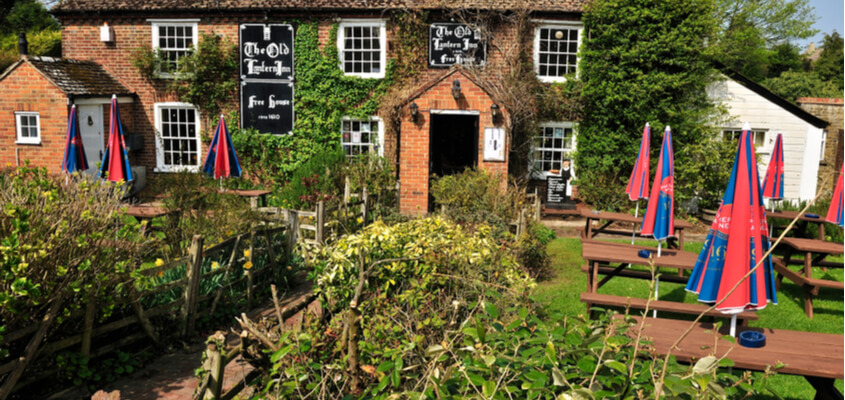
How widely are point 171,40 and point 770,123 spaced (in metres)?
16.6

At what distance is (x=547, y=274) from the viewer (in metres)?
10.5

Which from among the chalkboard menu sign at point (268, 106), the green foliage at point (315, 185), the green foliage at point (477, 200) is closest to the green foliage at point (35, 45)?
the chalkboard menu sign at point (268, 106)

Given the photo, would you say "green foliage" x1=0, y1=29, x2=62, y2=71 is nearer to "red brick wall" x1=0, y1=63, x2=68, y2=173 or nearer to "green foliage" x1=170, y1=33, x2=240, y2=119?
"red brick wall" x1=0, y1=63, x2=68, y2=173

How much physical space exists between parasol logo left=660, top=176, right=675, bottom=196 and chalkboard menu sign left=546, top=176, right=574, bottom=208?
23.8 feet

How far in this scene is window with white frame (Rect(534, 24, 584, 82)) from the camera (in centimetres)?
1703

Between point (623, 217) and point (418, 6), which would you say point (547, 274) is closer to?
point (623, 217)

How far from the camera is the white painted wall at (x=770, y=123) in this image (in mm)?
17328

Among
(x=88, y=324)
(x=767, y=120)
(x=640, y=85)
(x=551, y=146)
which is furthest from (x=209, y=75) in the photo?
(x=767, y=120)

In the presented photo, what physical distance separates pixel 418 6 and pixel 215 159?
6.68 m

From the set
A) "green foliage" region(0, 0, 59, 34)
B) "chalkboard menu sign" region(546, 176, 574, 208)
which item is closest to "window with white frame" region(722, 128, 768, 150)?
"chalkboard menu sign" region(546, 176, 574, 208)

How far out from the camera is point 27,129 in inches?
651

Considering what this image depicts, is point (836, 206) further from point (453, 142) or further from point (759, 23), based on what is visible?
point (759, 23)

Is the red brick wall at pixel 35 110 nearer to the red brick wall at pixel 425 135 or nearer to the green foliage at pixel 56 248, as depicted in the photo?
the red brick wall at pixel 425 135

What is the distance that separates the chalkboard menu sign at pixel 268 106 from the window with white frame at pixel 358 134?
4.94ft
